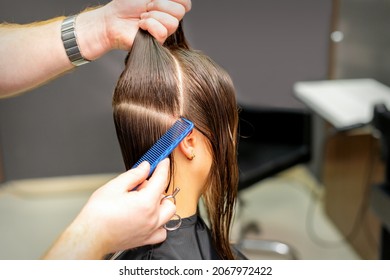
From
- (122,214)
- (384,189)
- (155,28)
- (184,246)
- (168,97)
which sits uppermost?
(155,28)

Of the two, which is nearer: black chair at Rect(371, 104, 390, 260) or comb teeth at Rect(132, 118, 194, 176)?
comb teeth at Rect(132, 118, 194, 176)

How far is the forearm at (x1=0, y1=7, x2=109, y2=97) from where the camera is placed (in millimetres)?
879

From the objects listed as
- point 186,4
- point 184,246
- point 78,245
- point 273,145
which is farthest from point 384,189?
point 78,245

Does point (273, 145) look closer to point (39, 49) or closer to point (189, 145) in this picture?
point (189, 145)

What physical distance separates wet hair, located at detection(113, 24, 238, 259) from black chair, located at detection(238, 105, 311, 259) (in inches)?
19.2

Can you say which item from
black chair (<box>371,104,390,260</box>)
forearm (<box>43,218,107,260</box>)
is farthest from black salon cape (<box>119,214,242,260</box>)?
black chair (<box>371,104,390,260</box>)

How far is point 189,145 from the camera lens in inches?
32.9

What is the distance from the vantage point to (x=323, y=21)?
108 centimetres

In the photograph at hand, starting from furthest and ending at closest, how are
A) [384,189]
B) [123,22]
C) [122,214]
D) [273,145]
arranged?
[273,145], [384,189], [123,22], [122,214]

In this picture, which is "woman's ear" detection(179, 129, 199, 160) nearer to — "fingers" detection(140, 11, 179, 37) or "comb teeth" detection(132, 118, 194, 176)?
"comb teeth" detection(132, 118, 194, 176)

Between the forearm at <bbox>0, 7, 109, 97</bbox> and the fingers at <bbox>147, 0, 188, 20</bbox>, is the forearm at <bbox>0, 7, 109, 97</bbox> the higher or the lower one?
the lower one

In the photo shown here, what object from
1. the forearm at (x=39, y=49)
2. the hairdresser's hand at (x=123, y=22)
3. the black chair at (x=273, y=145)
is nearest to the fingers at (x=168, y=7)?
the hairdresser's hand at (x=123, y=22)

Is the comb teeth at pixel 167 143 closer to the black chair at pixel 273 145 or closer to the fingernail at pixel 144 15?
the fingernail at pixel 144 15

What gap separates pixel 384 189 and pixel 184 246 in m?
0.70
